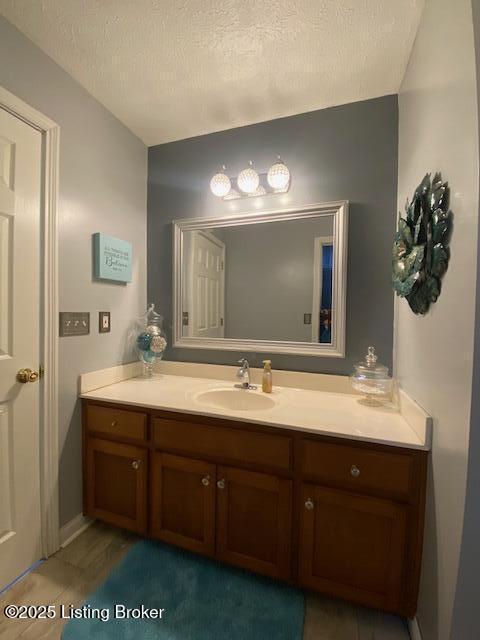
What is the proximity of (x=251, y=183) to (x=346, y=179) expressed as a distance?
0.53 m

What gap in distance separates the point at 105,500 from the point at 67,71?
7.18 feet

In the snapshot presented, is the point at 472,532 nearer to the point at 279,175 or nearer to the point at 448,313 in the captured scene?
the point at 448,313

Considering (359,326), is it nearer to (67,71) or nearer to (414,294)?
(414,294)

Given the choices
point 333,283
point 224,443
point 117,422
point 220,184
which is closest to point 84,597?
point 117,422

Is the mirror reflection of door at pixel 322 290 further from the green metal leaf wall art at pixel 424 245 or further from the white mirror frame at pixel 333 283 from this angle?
Result: the green metal leaf wall art at pixel 424 245

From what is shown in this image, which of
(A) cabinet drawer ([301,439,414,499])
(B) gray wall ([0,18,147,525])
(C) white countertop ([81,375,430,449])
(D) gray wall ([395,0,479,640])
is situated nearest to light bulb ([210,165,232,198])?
(B) gray wall ([0,18,147,525])

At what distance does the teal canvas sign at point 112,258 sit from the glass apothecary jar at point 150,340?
0.98 ft

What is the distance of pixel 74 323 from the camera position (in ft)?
4.66

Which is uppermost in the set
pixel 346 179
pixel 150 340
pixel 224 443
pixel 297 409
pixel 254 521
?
pixel 346 179

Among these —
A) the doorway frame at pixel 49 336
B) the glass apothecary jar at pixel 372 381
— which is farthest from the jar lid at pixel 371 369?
the doorway frame at pixel 49 336

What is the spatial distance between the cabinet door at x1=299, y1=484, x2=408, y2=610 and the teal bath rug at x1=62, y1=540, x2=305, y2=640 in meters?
0.17

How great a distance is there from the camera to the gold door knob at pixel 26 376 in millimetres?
1199

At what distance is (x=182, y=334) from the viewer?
6.15 feet

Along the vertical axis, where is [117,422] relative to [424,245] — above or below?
below
